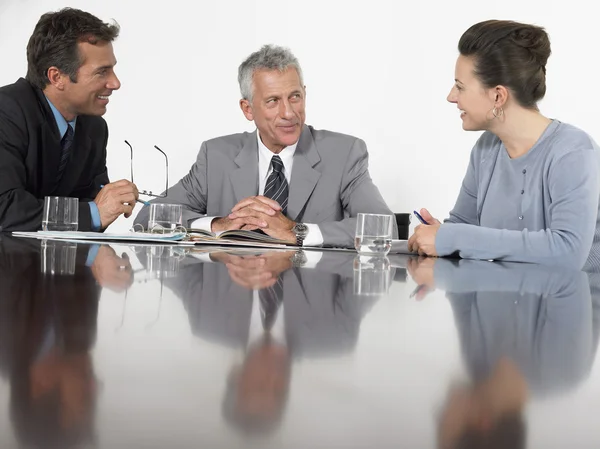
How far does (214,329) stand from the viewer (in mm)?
478

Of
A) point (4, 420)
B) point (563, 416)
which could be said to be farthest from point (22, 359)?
point (563, 416)

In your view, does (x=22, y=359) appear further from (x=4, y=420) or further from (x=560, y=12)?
(x=560, y=12)

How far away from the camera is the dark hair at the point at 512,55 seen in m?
2.29

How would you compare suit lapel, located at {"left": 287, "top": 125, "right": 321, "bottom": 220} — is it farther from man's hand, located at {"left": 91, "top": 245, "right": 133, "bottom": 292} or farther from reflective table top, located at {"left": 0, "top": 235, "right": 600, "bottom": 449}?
reflective table top, located at {"left": 0, "top": 235, "right": 600, "bottom": 449}

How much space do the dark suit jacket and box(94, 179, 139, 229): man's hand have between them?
55 millimetres

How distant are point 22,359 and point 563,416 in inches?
9.4

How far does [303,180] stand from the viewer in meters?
2.96

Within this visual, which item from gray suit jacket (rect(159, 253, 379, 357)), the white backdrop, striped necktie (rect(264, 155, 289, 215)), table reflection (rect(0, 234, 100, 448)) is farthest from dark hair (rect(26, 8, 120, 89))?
table reflection (rect(0, 234, 100, 448))

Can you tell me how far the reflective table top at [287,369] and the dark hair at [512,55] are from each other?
1.70 m

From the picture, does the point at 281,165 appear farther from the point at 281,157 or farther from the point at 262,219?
the point at 262,219

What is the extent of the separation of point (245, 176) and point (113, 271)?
2.06 m

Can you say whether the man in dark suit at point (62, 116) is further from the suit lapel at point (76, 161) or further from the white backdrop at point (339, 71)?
the white backdrop at point (339, 71)

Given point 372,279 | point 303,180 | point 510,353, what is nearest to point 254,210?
point 303,180

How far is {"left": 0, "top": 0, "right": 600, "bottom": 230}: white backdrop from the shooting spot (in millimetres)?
4348
